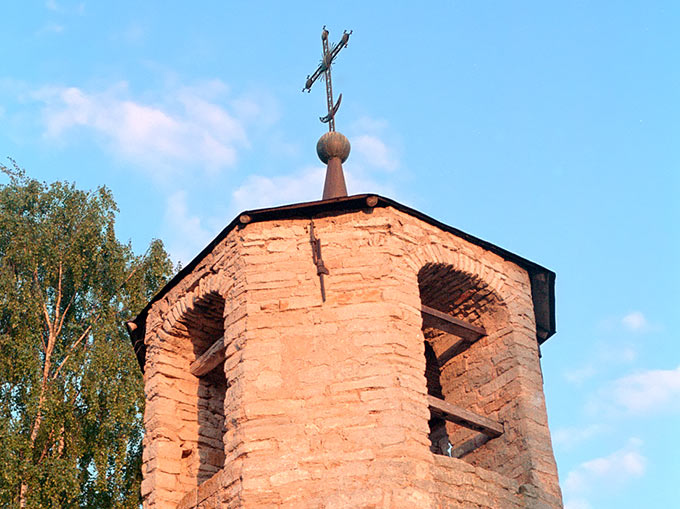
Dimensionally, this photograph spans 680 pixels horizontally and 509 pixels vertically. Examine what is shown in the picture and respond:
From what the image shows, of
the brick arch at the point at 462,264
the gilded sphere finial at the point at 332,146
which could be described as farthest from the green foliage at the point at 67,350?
the brick arch at the point at 462,264

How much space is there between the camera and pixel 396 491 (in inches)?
223

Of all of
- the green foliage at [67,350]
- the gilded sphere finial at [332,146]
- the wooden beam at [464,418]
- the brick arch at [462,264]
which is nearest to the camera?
the wooden beam at [464,418]

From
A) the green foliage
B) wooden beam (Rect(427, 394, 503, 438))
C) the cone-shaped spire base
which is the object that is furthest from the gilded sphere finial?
the green foliage

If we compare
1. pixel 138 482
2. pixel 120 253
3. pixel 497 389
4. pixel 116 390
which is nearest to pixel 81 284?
pixel 120 253

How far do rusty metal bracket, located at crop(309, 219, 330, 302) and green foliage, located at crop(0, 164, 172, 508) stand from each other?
5.50m

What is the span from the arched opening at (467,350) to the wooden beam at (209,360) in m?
1.65

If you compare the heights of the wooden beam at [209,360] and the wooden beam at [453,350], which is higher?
the wooden beam at [453,350]

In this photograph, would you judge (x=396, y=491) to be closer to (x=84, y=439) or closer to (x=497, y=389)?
(x=497, y=389)

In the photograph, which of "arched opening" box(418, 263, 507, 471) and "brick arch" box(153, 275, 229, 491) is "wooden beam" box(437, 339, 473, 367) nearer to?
"arched opening" box(418, 263, 507, 471)

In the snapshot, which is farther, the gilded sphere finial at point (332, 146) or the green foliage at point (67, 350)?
the green foliage at point (67, 350)

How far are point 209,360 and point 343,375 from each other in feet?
5.16

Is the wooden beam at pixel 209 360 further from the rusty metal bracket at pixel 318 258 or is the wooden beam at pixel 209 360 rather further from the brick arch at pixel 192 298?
the rusty metal bracket at pixel 318 258

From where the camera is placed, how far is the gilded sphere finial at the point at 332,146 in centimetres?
866

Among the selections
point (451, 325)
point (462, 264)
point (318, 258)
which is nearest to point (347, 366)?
point (318, 258)
